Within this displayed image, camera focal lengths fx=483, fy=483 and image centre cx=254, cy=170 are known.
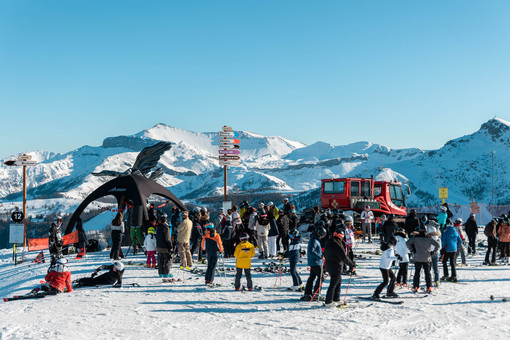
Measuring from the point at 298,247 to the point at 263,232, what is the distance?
17.6 ft

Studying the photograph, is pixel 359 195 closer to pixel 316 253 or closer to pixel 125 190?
pixel 125 190

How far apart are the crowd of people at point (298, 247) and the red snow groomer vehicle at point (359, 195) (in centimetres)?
728

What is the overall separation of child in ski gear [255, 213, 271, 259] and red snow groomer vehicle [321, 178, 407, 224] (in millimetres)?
10835

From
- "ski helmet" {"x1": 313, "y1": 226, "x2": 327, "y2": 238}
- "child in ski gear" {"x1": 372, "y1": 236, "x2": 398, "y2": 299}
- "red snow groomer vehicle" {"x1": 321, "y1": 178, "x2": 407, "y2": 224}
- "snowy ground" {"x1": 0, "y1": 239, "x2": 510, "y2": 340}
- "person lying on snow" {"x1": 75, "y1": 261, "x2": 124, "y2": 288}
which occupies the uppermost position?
"red snow groomer vehicle" {"x1": 321, "y1": 178, "x2": 407, "y2": 224}

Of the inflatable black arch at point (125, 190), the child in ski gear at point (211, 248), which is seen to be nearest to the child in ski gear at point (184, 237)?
the child in ski gear at point (211, 248)

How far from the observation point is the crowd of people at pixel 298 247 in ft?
37.4

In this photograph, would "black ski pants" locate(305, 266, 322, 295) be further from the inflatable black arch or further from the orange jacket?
the inflatable black arch

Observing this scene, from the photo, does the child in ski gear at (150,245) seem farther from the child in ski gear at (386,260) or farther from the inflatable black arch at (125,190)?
the child in ski gear at (386,260)

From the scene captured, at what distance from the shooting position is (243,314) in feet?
34.5

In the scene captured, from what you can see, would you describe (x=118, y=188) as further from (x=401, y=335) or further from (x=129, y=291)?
(x=401, y=335)

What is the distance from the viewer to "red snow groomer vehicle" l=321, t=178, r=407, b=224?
28203 millimetres

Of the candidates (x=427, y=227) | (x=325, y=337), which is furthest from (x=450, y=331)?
(x=427, y=227)

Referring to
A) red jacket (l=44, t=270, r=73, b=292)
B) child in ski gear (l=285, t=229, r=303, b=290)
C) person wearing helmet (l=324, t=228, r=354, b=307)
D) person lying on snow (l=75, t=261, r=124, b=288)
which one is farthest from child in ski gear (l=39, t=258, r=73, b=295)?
person wearing helmet (l=324, t=228, r=354, b=307)

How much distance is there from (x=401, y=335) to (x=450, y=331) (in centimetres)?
104
